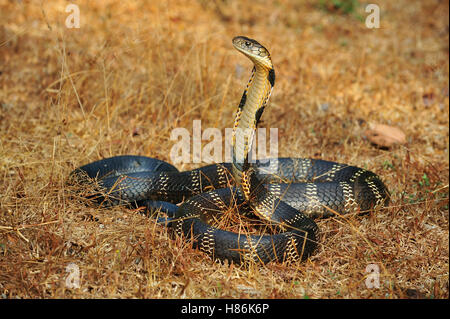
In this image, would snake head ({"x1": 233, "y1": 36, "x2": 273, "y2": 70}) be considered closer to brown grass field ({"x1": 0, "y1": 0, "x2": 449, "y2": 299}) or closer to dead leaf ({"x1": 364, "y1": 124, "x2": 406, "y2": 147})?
brown grass field ({"x1": 0, "y1": 0, "x2": 449, "y2": 299})

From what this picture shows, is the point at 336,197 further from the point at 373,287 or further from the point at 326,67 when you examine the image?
the point at 326,67

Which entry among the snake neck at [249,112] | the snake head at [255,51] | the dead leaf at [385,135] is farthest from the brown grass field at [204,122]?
the snake head at [255,51]

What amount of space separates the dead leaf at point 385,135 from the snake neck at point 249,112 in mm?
3105

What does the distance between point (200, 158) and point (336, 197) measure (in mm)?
1911

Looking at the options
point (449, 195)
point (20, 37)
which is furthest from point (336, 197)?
point (20, 37)

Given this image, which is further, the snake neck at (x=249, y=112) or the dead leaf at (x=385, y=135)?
the dead leaf at (x=385, y=135)

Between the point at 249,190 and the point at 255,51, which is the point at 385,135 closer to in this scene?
the point at 249,190

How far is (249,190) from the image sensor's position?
418cm

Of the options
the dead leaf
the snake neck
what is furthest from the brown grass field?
the snake neck

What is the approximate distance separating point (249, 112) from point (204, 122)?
2641 millimetres

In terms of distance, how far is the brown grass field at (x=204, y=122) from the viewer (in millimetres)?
3705

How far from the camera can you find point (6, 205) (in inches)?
161

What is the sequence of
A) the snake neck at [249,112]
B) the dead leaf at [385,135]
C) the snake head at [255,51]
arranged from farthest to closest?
the dead leaf at [385,135], the snake neck at [249,112], the snake head at [255,51]

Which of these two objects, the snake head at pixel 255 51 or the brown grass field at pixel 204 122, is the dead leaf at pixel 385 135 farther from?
the snake head at pixel 255 51
